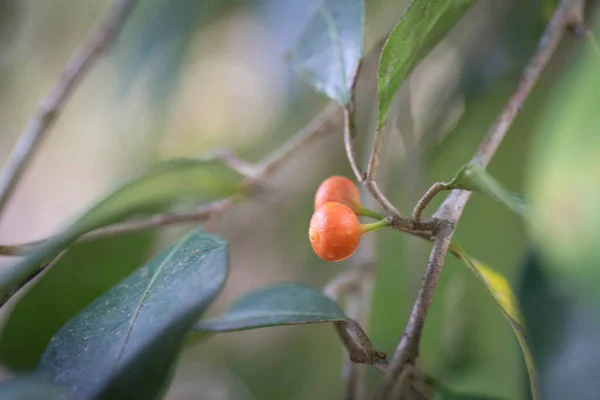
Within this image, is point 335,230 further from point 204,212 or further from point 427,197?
point 204,212

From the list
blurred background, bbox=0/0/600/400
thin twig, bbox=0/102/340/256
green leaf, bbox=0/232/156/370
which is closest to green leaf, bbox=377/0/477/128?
blurred background, bbox=0/0/600/400

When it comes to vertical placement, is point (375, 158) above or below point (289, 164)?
above

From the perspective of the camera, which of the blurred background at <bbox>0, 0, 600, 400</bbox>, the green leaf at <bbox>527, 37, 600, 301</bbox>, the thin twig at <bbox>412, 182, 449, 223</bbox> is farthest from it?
the blurred background at <bbox>0, 0, 600, 400</bbox>

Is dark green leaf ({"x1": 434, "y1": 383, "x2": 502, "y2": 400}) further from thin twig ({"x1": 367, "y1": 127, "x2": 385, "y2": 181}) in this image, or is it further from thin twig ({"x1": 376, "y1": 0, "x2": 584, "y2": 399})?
thin twig ({"x1": 367, "y1": 127, "x2": 385, "y2": 181})

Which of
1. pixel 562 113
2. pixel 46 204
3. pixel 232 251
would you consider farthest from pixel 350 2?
pixel 46 204

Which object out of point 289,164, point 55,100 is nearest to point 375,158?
point 55,100

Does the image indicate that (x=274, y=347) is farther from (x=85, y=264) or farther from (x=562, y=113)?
(x=562, y=113)
